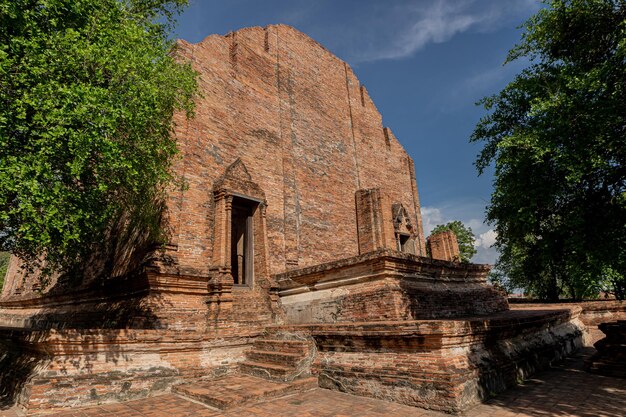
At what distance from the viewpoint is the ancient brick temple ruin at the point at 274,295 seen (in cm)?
539

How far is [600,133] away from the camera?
6.86m

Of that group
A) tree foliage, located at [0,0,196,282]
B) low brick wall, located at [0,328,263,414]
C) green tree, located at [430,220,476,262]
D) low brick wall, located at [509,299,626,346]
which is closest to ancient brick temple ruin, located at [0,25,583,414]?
low brick wall, located at [0,328,263,414]

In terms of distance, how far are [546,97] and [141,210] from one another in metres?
10.3

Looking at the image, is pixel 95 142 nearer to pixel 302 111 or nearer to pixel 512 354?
pixel 512 354

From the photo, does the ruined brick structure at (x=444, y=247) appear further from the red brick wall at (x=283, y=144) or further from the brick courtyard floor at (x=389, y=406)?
the brick courtyard floor at (x=389, y=406)

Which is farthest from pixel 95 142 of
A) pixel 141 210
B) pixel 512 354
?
pixel 512 354

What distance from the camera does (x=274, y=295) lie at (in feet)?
31.5

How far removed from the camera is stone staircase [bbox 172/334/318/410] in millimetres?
5398

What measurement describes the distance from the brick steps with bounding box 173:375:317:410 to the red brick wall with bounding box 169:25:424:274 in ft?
8.61

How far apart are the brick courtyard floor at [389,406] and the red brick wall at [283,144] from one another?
3.12m

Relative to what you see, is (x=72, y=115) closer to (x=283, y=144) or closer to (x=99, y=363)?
(x=99, y=363)

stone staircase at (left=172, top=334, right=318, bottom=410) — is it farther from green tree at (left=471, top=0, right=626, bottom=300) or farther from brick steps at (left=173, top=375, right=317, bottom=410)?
green tree at (left=471, top=0, right=626, bottom=300)

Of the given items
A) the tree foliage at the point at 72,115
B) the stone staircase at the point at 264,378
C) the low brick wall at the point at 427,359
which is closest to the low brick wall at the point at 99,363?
the stone staircase at the point at 264,378

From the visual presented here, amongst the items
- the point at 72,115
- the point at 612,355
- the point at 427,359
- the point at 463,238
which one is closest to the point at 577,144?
the point at 612,355
